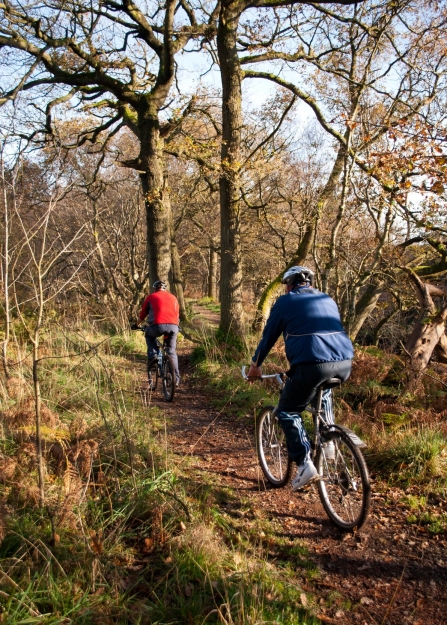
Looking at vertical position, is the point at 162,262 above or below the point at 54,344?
above

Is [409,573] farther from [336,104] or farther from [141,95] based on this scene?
[141,95]

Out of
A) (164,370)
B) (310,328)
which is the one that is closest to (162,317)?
(164,370)

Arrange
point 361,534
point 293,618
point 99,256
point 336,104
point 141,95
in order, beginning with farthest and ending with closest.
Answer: point 99,256 < point 141,95 < point 336,104 < point 361,534 < point 293,618

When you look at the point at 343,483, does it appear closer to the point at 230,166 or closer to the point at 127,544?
the point at 127,544

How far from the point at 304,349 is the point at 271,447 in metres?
1.63

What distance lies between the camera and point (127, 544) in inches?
131

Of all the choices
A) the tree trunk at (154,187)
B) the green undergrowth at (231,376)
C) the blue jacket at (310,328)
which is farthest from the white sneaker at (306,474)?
the tree trunk at (154,187)

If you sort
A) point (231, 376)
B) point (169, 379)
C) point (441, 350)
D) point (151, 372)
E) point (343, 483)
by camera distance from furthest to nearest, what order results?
point (151, 372) → point (231, 376) → point (169, 379) → point (441, 350) → point (343, 483)

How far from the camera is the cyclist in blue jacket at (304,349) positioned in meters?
3.53

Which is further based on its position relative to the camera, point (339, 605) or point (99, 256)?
point (99, 256)

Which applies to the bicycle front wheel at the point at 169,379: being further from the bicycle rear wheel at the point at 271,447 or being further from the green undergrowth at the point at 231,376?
the bicycle rear wheel at the point at 271,447

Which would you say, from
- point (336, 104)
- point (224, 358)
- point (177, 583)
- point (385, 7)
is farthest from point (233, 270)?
point (177, 583)

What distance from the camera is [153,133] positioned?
37.7 feet

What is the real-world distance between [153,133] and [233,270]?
14.0ft
